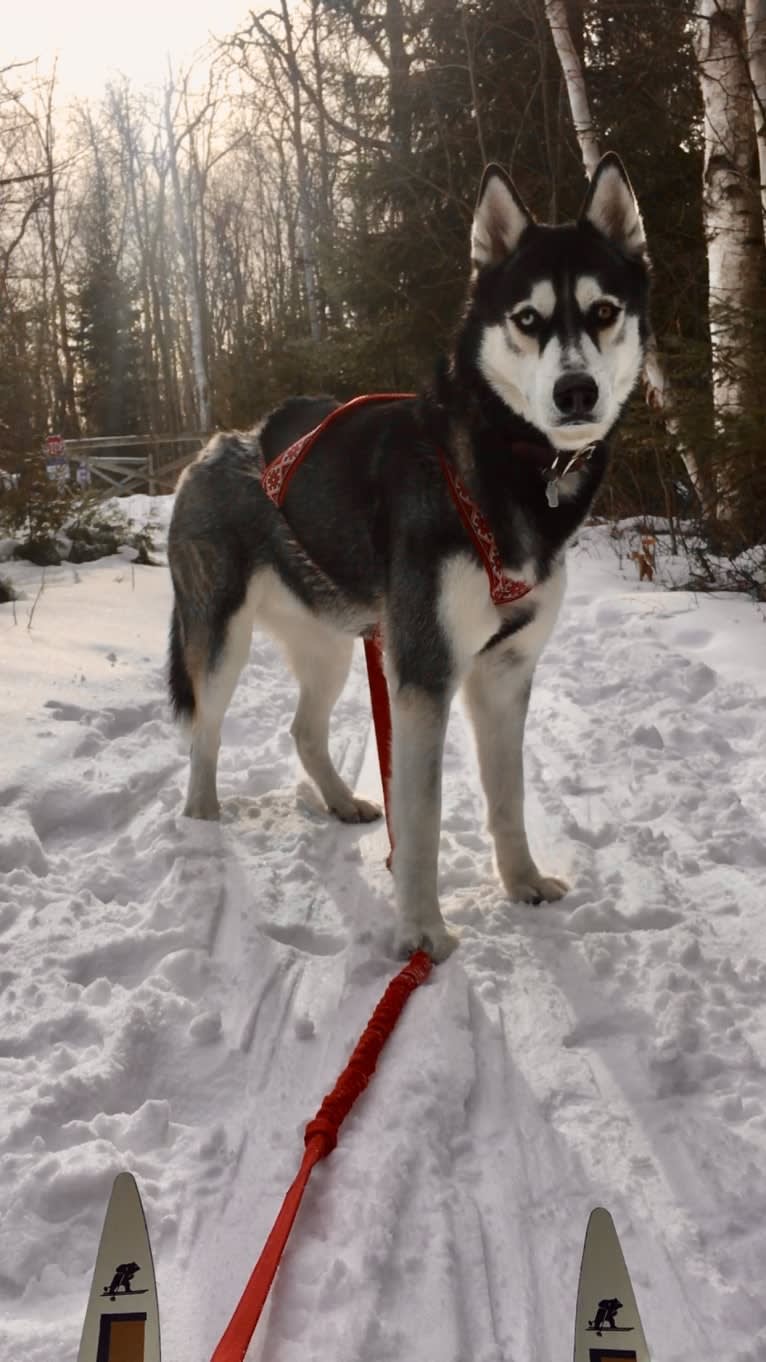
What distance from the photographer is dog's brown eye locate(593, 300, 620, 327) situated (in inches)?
95.3

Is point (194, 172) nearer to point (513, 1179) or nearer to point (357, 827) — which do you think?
point (357, 827)

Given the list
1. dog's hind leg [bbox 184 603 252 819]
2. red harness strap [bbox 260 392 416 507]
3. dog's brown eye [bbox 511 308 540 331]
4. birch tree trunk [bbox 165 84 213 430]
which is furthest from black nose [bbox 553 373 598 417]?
birch tree trunk [bbox 165 84 213 430]

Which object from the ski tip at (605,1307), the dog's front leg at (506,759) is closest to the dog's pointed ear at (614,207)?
the dog's front leg at (506,759)

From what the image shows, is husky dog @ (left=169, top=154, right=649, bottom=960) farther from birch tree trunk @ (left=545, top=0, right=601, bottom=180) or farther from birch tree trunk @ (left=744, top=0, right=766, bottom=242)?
birch tree trunk @ (left=545, top=0, right=601, bottom=180)

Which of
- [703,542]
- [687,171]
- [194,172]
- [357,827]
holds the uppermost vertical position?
[194,172]

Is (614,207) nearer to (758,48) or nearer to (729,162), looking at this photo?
(758,48)

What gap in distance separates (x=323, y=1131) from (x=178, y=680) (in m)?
2.14

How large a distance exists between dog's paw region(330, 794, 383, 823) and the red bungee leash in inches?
41.9

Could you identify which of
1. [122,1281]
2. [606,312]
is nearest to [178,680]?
[606,312]

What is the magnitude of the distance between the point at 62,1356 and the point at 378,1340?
45 cm

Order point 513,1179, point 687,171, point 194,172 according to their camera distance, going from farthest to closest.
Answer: point 194,172 → point 687,171 → point 513,1179

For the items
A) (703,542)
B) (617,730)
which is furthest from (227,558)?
(703,542)

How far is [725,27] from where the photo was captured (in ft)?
21.2

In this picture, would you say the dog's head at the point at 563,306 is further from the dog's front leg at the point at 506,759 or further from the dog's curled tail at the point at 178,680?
the dog's curled tail at the point at 178,680
